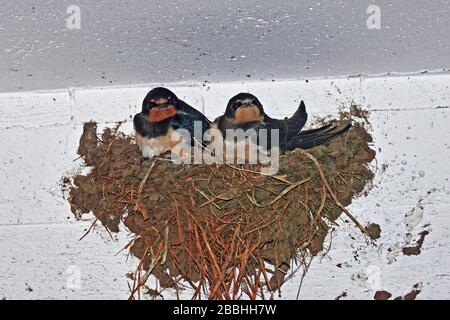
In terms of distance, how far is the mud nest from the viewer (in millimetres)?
→ 2111

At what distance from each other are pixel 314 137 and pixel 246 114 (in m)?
0.23

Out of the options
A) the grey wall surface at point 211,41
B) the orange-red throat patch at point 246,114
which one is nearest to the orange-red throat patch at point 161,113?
→ the grey wall surface at point 211,41

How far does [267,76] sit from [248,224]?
1.81 ft

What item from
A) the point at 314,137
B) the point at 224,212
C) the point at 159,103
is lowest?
the point at 224,212

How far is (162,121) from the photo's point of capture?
246cm

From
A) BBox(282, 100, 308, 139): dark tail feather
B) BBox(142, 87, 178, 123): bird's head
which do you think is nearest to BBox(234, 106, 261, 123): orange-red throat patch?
BBox(282, 100, 308, 139): dark tail feather

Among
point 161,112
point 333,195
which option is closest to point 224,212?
point 333,195

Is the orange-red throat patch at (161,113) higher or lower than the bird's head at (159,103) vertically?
lower

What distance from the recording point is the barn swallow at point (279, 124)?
2350 millimetres

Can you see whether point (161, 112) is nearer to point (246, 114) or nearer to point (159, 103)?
point (159, 103)

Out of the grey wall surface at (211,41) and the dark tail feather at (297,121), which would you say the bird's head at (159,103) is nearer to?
the grey wall surface at (211,41)

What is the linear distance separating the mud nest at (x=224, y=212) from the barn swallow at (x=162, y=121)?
16 centimetres
